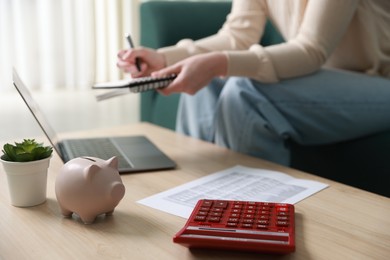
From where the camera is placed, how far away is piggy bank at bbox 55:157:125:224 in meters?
0.57

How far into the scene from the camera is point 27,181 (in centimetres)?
62

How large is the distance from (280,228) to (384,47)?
771mm

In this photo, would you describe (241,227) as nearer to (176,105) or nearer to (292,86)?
(292,86)

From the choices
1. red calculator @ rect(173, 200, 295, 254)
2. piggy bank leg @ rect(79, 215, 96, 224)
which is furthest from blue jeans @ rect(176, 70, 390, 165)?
piggy bank leg @ rect(79, 215, 96, 224)

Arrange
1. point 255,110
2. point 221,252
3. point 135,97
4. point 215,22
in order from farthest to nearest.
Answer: point 135,97
point 215,22
point 255,110
point 221,252

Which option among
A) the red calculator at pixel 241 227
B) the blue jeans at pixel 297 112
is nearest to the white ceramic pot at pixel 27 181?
the red calculator at pixel 241 227

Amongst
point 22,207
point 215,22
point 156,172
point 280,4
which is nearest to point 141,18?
point 215,22

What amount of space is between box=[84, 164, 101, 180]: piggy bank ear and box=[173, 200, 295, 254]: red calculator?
13cm

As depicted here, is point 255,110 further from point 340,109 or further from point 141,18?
point 141,18

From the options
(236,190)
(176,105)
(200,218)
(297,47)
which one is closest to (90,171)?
(200,218)

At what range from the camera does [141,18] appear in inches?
63.3

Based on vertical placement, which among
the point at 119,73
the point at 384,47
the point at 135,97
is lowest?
the point at 135,97

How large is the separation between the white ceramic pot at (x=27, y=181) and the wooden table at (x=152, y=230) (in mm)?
11

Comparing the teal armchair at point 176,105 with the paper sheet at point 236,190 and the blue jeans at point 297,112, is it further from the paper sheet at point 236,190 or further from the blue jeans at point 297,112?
the paper sheet at point 236,190
